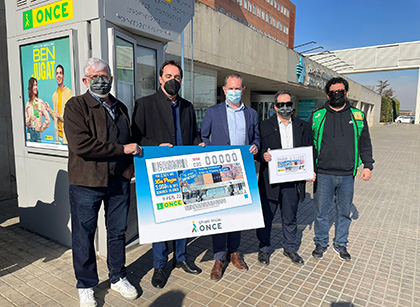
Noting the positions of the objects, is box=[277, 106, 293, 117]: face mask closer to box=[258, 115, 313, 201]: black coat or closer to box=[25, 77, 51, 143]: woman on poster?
box=[258, 115, 313, 201]: black coat

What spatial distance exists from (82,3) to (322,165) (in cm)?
336

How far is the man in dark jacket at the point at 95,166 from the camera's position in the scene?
2447 mm

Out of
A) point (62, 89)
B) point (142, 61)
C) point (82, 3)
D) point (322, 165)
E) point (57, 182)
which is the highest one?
point (82, 3)

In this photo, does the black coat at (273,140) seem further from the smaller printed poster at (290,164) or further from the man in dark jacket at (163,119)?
the man in dark jacket at (163,119)

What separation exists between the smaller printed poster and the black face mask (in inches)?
25.3

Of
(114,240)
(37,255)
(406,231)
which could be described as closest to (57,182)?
(37,255)

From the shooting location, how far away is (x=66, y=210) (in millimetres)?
3773

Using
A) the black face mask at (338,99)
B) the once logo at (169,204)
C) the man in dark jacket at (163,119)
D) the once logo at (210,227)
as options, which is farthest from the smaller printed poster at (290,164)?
the once logo at (169,204)

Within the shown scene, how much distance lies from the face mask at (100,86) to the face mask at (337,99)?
2.57 metres

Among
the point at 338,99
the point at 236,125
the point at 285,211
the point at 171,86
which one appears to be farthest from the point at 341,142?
the point at 171,86

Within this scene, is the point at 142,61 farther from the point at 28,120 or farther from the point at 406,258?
the point at 406,258

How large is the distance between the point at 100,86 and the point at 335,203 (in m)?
3.03

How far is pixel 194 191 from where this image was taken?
2846 millimetres

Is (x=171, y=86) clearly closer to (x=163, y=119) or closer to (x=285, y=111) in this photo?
(x=163, y=119)
